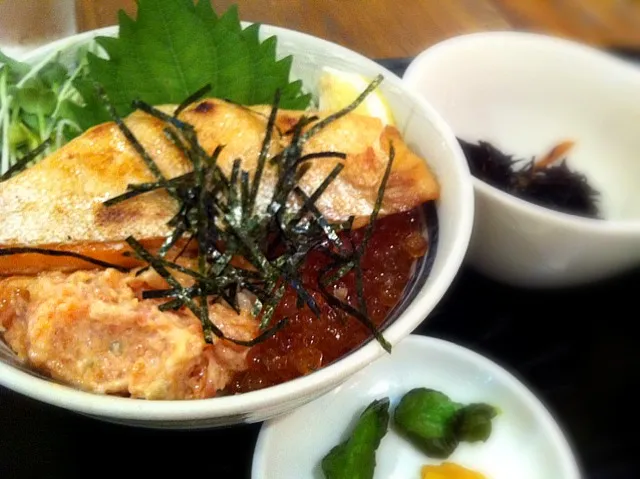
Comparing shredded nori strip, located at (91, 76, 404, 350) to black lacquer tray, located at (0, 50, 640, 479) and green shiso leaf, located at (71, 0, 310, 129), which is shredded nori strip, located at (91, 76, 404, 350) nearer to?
green shiso leaf, located at (71, 0, 310, 129)

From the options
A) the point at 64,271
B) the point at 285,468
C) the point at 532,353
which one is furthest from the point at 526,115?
the point at 64,271

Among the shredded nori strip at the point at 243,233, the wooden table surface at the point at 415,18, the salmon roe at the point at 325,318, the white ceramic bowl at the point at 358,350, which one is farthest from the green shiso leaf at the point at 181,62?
the wooden table surface at the point at 415,18

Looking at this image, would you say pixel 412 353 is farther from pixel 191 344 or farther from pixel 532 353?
pixel 191 344

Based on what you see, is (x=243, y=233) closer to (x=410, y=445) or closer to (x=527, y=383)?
(x=410, y=445)

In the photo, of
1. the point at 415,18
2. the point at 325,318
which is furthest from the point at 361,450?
the point at 415,18

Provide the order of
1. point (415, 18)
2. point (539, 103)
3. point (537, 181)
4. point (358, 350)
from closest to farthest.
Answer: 1. point (358, 350)
2. point (537, 181)
3. point (539, 103)
4. point (415, 18)

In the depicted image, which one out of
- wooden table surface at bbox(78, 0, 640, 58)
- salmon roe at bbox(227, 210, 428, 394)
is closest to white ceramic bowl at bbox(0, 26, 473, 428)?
salmon roe at bbox(227, 210, 428, 394)

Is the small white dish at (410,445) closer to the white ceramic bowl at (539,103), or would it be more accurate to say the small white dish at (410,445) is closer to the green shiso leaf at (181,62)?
the white ceramic bowl at (539,103)

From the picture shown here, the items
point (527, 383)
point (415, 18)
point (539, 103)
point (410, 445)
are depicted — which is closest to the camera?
point (410, 445)
